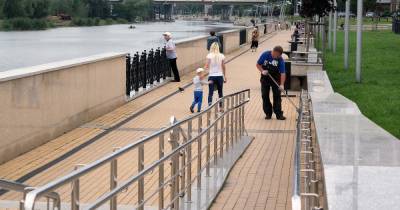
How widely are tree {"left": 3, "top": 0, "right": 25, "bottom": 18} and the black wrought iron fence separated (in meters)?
84.0

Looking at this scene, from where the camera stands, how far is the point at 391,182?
4387 millimetres

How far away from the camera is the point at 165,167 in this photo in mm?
8117

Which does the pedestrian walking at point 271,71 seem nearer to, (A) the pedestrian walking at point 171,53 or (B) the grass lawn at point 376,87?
(B) the grass lawn at point 376,87

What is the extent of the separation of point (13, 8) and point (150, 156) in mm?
101297

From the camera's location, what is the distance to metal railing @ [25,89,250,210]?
151 inches

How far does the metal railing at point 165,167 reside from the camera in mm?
3828

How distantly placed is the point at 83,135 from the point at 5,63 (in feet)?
148

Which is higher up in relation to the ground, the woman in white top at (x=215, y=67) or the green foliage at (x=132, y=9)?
the green foliage at (x=132, y=9)

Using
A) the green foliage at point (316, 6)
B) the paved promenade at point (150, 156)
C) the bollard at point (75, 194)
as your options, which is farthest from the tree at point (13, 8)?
the bollard at point (75, 194)

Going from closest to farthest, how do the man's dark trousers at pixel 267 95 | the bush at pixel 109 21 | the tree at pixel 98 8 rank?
the man's dark trousers at pixel 267 95
the tree at pixel 98 8
the bush at pixel 109 21

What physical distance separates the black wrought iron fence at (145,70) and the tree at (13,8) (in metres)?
84.0

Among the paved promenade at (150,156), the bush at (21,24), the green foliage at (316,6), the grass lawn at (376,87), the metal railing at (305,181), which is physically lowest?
the paved promenade at (150,156)

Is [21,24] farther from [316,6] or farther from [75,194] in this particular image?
[75,194]

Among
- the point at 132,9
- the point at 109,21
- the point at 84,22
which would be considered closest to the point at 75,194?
the point at 84,22
